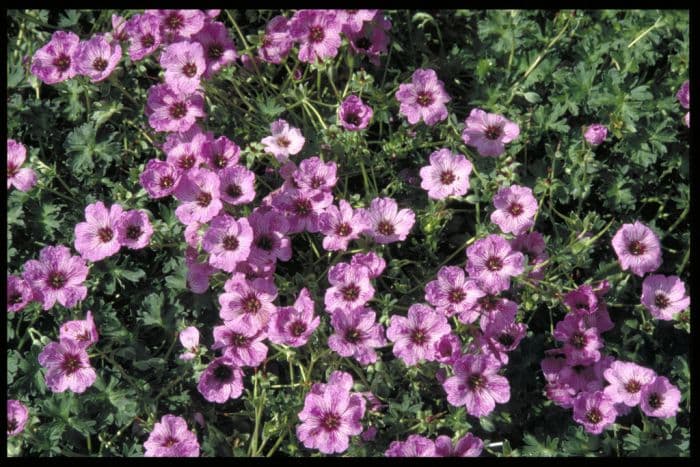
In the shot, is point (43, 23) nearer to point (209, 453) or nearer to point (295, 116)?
point (295, 116)

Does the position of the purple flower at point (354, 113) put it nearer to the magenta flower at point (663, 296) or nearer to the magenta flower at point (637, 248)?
the magenta flower at point (637, 248)

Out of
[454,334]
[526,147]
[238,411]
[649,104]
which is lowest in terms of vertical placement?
[238,411]

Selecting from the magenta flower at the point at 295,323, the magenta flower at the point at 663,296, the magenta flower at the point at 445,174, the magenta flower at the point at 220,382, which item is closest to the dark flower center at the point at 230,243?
the magenta flower at the point at 295,323

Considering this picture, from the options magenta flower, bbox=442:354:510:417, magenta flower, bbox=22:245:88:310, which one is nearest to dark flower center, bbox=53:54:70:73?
magenta flower, bbox=22:245:88:310

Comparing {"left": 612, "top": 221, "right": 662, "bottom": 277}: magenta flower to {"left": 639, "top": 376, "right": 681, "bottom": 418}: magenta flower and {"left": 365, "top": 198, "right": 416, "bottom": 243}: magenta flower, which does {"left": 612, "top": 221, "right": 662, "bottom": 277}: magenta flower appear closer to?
{"left": 639, "top": 376, "right": 681, "bottom": 418}: magenta flower

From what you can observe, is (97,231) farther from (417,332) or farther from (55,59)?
(417,332)

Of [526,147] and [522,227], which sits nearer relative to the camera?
[522,227]

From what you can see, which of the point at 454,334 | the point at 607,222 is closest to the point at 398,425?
the point at 454,334
